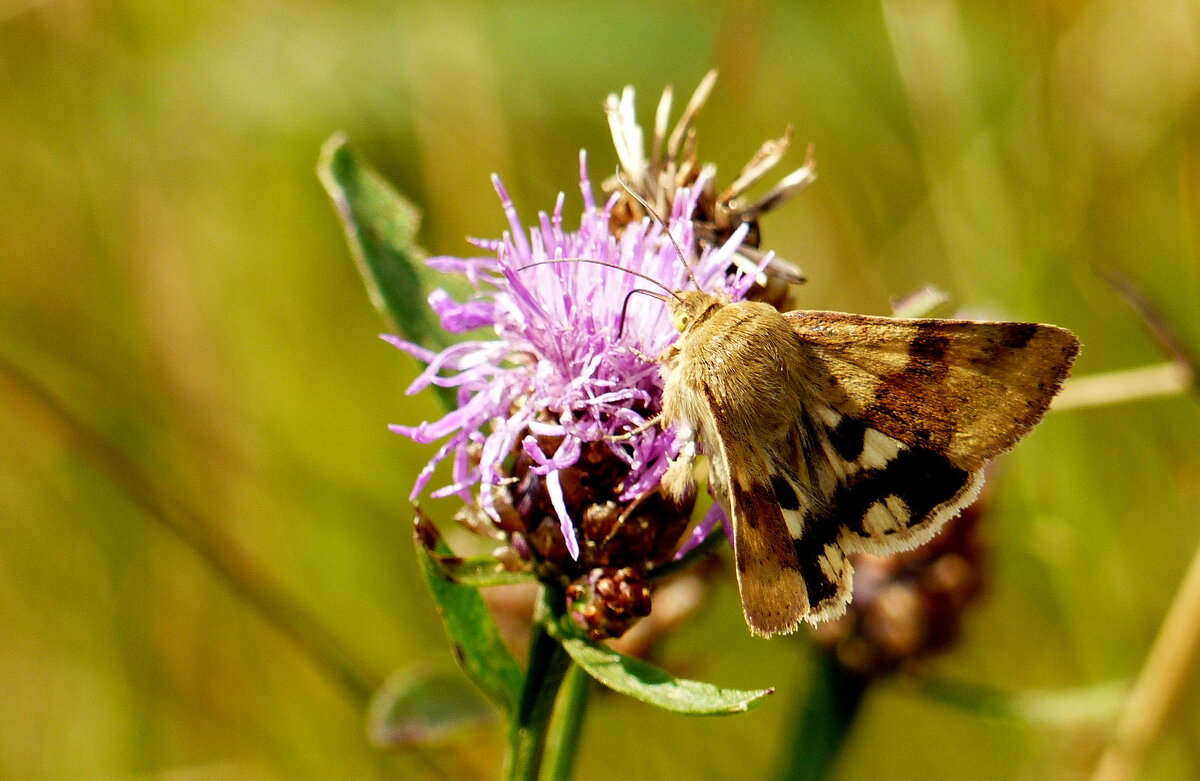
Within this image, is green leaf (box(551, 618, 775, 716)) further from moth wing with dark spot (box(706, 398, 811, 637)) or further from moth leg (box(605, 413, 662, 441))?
moth leg (box(605, 413, 662, 441))

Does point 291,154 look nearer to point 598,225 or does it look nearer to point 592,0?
point 592,0

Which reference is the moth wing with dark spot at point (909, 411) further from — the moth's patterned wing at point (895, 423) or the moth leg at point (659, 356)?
the moth leg at point (659, 356)

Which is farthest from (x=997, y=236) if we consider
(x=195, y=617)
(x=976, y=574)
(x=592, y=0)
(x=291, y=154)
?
(x=195, y=617)

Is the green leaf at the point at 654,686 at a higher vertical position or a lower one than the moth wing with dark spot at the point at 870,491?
lower

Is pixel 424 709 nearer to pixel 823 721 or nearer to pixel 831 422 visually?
pixel 823 721

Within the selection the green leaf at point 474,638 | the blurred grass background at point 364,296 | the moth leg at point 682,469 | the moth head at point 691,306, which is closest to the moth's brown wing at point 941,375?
the moth head at point 691,306

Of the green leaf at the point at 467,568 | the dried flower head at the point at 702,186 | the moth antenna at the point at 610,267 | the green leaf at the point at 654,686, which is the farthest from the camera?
the dried flower head at the point at 702,186
